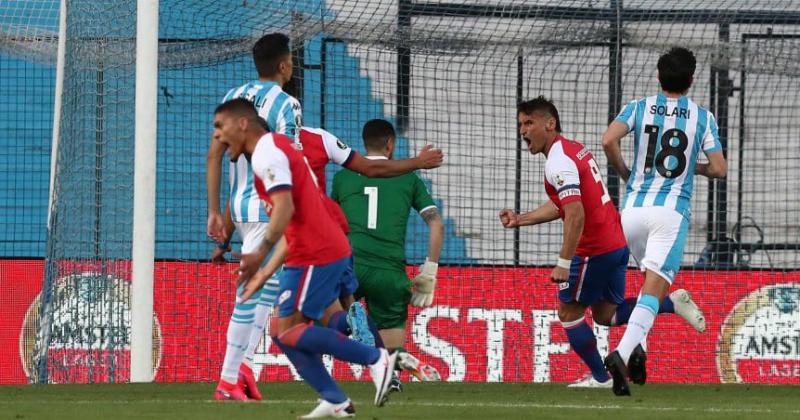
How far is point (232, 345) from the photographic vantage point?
7.64 meters

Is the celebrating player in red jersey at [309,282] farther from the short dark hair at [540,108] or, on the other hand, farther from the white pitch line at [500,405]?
the short dark hair at [540,108]

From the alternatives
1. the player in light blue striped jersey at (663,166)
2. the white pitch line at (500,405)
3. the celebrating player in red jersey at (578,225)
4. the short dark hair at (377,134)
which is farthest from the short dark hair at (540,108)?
the white pitch line at (500,405)

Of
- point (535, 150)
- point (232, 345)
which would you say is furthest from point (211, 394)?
point (535, 150)

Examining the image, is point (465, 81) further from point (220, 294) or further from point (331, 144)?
point (331, 144)

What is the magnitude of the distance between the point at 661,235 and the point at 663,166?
0.40 meters

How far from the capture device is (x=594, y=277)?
8797mm

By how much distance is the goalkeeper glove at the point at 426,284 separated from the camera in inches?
371

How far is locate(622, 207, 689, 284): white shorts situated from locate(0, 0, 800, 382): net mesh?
3.75 meters

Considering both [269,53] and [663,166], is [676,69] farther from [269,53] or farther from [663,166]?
[269,53]

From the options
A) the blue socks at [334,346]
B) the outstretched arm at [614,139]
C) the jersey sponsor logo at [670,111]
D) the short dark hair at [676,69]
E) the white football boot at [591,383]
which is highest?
the short dark hair at [676,69]

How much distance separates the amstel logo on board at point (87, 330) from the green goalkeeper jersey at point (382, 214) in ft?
7.60

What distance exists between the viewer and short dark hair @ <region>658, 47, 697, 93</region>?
27.2 ft

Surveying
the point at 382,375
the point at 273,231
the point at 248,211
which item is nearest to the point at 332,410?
the point at 382,375

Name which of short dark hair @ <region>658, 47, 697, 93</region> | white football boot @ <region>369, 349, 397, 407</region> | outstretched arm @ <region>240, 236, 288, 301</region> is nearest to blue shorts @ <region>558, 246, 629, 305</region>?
short dark hair @ <region>658, 47, 697, 93</region>
